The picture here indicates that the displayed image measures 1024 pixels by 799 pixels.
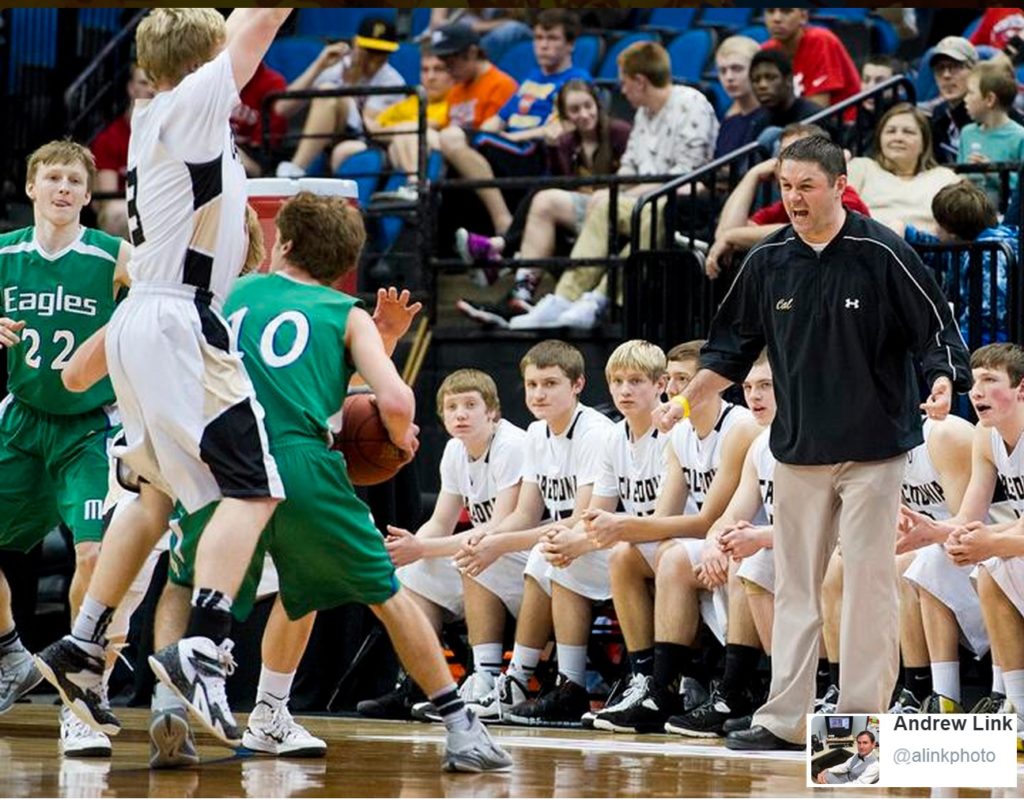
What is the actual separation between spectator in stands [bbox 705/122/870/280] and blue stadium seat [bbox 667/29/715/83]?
3.14 meters

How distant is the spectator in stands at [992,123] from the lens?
30.0 ft

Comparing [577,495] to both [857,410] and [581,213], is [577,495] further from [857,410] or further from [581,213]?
[581,213]

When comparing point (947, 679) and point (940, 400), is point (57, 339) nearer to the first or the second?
point (940, 400)

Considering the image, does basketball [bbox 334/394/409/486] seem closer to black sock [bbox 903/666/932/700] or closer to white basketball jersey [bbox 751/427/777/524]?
white basketball jersey [bbox 751/427/777/524]

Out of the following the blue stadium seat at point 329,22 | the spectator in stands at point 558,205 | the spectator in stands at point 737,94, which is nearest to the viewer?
the spectator in stands at point 737,94

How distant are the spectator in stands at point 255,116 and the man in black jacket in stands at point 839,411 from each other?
687 centimetres

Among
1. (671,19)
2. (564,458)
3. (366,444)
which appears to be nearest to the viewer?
(366,444)

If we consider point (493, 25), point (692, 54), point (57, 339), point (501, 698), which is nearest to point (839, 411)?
point (501, 698)

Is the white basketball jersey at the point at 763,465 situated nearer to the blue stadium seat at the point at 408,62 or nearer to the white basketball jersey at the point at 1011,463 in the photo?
the white basketball jersey at the point at 1011,463

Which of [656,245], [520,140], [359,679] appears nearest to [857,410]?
[359,679]

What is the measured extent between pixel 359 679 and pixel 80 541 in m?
2.15

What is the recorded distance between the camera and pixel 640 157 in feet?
35.0

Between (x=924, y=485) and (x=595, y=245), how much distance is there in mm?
3461

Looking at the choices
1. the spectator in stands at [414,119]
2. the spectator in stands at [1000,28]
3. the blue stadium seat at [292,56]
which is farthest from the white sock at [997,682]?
the blue stadium seat at [292,56]
